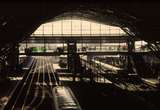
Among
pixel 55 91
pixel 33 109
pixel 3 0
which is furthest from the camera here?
pixel 55 91

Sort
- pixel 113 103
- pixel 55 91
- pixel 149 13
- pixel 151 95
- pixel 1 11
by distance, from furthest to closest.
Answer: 1. pixel 55 91
2. pixel 151 95
3. pixel 113 103
4. pixel 149 13
5. pixel 1 11

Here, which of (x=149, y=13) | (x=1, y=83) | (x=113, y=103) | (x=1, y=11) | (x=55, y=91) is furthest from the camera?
(x=1, y=83)

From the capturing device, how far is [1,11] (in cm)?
2180

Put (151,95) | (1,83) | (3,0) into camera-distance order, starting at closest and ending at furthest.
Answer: (3,0), (151,95), (1,83)

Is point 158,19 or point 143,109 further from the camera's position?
point 158,19

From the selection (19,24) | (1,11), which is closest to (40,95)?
(19,24)

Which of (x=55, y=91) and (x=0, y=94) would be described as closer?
(x=0, y=94)

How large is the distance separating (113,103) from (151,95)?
6340 mm

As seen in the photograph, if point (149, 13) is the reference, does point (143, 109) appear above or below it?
below

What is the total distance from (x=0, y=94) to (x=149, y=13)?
17.1 m

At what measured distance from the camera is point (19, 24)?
35.4m

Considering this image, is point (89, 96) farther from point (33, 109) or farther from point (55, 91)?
point (33, 109)

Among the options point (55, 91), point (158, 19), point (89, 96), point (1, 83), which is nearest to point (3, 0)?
point (158, 19)

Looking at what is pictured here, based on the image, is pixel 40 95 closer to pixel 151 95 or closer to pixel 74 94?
pixel 74 94
